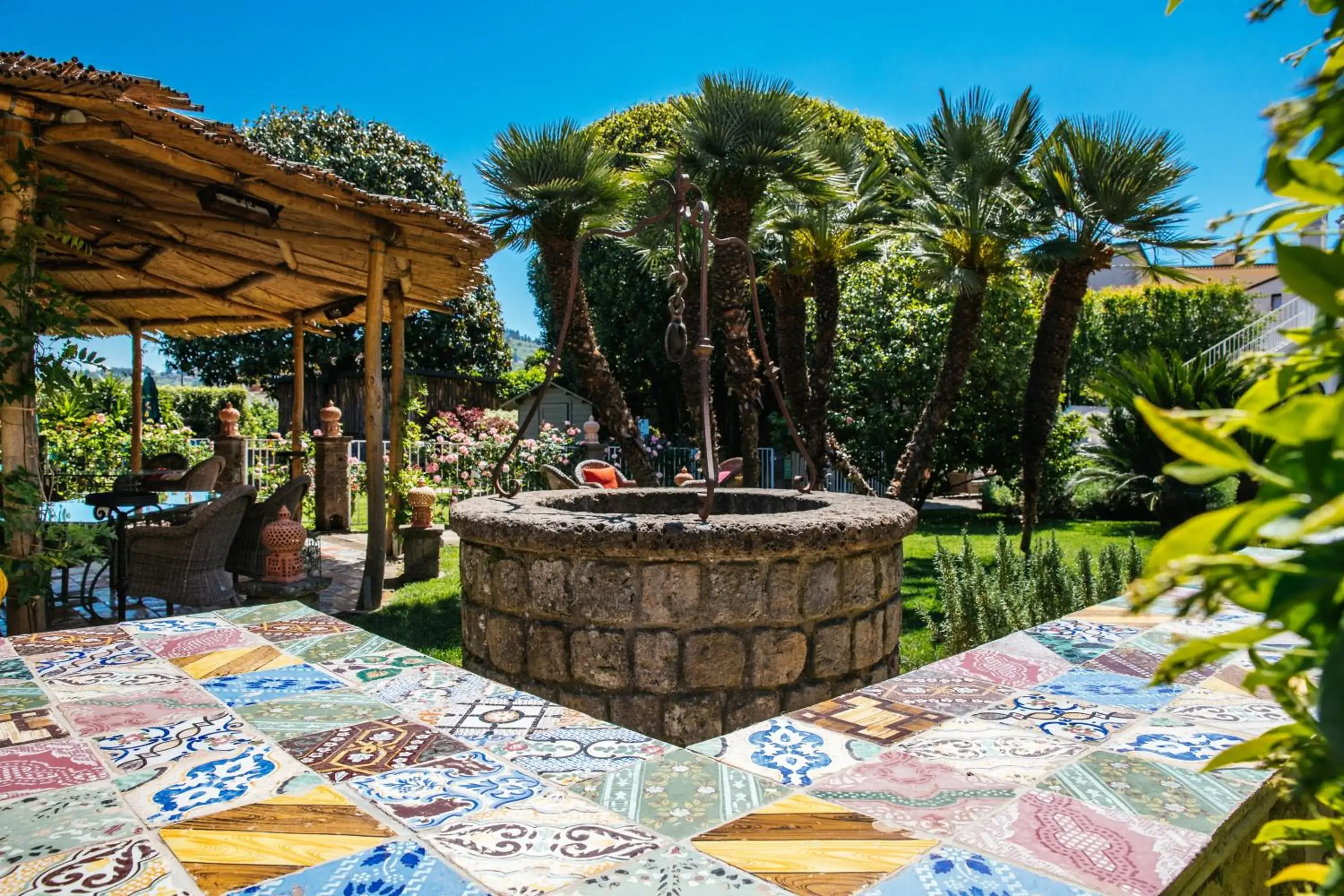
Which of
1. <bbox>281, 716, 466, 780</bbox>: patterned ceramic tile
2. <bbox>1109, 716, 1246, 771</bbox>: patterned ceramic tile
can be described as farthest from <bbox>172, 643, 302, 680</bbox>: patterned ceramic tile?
<bbox>1109, 716, 1246, 771</bbox>: patterned ceramic tile

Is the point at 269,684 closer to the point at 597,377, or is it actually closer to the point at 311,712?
the point at 311,712

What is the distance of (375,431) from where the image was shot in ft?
24.0

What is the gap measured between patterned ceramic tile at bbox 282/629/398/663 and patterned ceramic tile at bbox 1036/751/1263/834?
6.10ft

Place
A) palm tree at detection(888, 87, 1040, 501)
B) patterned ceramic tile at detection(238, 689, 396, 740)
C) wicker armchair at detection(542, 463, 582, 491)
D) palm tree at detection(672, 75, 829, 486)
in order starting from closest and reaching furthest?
patterned ceramic tile at detection(238, 689, 396, 740), wicker armchair at detection(542, 463, 582, 491), palm tree at detection(672, 75, 829, 486), palm tree at detection(888, 87, 1040, 501)

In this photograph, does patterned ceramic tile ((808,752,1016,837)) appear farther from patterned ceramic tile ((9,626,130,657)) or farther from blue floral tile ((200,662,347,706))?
patterned ceramic tile ((9,626,130,657))

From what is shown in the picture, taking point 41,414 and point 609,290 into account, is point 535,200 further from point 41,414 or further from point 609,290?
point 609,290

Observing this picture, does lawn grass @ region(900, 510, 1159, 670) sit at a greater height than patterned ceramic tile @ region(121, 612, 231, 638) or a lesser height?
lesser

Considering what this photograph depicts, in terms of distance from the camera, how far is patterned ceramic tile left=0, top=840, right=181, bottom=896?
133 cm

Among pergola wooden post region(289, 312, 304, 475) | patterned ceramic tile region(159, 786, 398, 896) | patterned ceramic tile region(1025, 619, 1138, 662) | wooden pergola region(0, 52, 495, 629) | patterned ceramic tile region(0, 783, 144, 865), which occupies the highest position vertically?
wooden pergola region(0, 52, 495, 629)

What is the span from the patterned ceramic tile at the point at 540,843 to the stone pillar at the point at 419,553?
7218 millimetres

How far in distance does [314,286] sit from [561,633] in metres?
6.58

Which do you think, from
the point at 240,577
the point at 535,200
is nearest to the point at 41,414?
the point at 240,577

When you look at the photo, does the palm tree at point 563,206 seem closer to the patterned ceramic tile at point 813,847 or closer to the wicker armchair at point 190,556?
the wicker armchair at point 190,556

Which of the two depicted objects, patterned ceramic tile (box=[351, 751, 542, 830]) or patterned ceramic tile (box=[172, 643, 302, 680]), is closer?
patterned ceramic tile (box=[351, 751, 542, 830])
